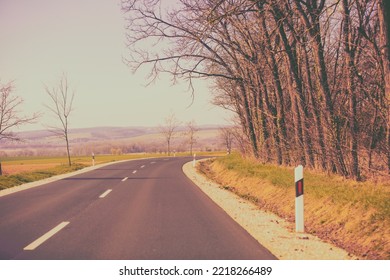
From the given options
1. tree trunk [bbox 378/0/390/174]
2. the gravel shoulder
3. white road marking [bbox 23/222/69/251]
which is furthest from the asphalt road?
tree trunk [bbox 378/0/390/174]

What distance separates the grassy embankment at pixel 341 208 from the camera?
5324 mm

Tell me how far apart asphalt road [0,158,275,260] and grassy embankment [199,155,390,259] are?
57.8 inches

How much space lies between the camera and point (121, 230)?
21.2 ft

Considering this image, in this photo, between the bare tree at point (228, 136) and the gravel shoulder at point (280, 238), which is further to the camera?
the bare tree at point (228, 136)

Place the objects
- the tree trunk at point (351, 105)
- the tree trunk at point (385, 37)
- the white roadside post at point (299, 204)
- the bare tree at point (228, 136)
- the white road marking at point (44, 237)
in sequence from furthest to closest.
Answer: the bare tree at point (228, 136), the tree trunk at point (351, 105), the tree trunk at point (385, 37), the white roadside post at point (299, 204), the white road marking at point (44, 237)

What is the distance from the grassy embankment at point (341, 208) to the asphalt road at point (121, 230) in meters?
1.47

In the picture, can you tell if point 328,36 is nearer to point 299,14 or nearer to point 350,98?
point 299,14

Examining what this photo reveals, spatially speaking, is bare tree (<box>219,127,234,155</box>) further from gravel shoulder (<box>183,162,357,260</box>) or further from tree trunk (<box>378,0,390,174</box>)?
tree trunk (<box>378,0,390,174</box>)

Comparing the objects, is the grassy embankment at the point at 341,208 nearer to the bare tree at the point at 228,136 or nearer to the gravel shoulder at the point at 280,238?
the gravel shoulder at the point at 280,238

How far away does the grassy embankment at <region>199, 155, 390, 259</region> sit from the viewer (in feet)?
17.5

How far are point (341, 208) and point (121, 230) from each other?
13.7 feet

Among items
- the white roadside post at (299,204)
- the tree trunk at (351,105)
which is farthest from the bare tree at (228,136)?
the white roadside post at (299,204)

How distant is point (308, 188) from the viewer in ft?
28.5
